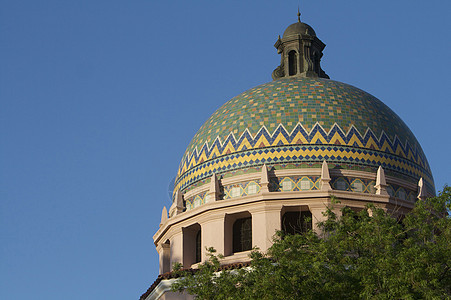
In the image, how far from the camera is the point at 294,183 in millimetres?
30484

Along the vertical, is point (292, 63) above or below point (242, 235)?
above

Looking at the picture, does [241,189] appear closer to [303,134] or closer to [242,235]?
[242,235]

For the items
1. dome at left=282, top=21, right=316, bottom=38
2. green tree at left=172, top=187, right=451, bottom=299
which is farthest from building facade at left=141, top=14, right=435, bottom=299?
green tree at left=172, top=187, right=451, bottom=299

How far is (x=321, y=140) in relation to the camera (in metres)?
31.2

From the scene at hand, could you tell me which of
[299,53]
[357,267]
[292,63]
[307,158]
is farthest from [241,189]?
[357,267]

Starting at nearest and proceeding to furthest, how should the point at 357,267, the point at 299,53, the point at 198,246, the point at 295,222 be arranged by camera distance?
the point at 357,267
the point at 295,222
the point at 198,246
the point at 299,53

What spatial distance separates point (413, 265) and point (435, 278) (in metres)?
0.70

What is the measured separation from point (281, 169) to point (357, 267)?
9.94 metres

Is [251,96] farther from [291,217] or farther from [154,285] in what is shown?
[154,285]

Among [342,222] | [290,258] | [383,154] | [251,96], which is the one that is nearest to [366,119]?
[383,154]

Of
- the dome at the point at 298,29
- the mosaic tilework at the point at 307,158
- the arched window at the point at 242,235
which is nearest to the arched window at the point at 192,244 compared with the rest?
the arched window at the point at 242,235

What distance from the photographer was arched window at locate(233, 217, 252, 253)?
30.3 metres

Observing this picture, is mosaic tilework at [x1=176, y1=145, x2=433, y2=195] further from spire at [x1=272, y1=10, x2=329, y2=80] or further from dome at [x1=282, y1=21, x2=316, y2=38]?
dome at [x1=282, y1=21, x2=316, y2=38]

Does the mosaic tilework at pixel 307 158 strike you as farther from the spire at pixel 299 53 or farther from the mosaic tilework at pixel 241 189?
the spire at pixel 299 53
